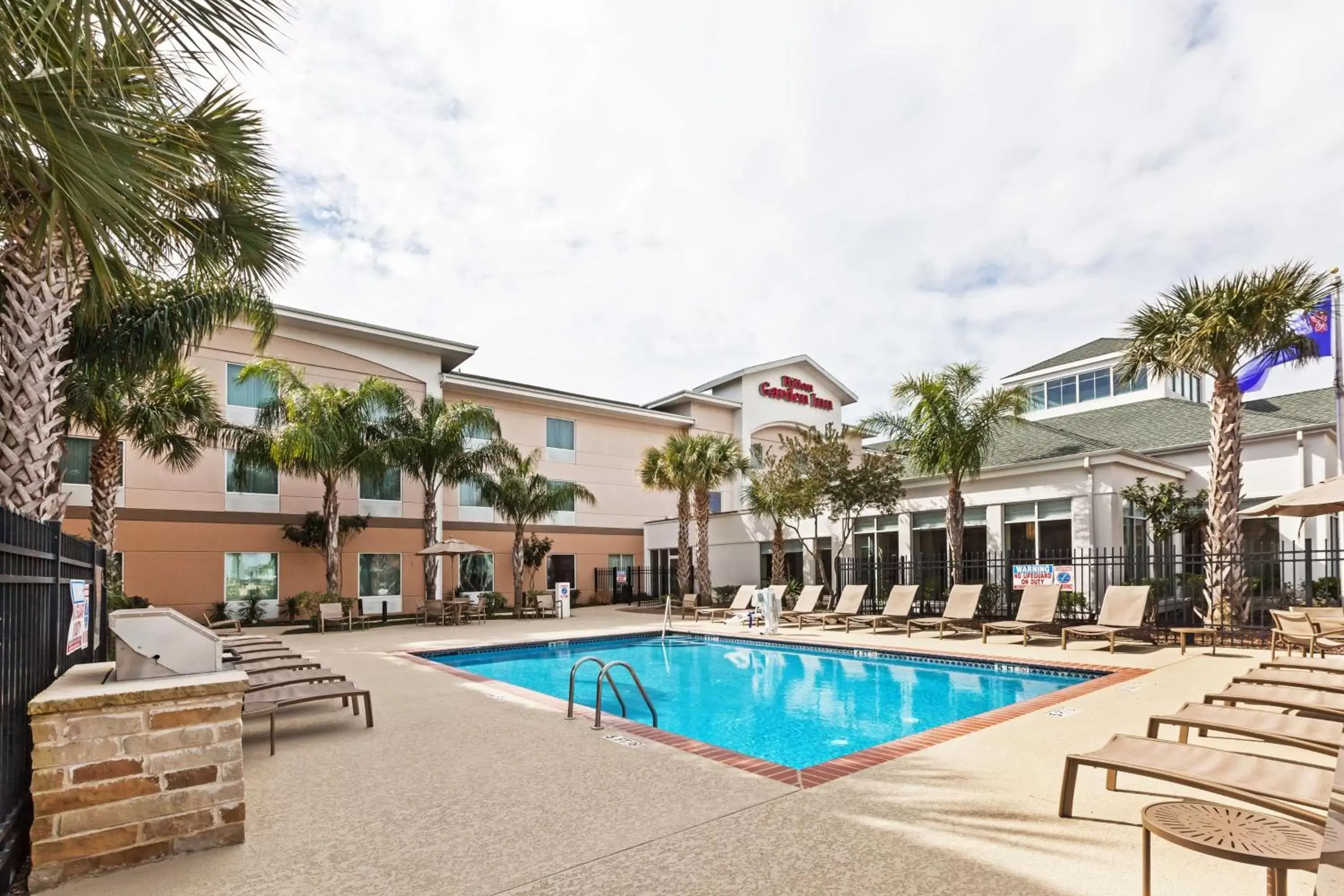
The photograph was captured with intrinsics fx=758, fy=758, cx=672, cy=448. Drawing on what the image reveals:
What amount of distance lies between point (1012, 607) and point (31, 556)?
17.1 metres

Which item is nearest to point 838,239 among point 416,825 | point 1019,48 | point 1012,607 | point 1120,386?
point 1019,48

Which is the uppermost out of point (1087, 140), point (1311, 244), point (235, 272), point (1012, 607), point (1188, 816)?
point (1087, 140)

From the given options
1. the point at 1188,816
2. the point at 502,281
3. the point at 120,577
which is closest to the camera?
the point at 1188,816

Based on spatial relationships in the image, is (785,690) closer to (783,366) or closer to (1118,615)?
(1118,615)

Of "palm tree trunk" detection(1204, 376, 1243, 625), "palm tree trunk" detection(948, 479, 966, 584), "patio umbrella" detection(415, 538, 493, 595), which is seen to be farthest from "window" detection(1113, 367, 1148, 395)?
"patio umbrella" detection(415, 538, 493, 595)

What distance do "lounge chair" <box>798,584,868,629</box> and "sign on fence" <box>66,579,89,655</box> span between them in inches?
537

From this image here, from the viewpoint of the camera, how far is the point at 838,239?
45.8ft

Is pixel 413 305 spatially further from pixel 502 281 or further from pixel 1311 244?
pixel 1311 244

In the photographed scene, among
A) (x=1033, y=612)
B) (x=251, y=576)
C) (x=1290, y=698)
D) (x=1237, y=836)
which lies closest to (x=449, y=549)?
(x=251, y=576)

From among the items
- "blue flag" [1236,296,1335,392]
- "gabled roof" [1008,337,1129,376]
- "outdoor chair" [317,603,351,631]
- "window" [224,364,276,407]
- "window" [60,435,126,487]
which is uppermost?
"gabled roof" [1008,337,1129,376]

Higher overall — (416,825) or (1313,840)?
(1313,840)

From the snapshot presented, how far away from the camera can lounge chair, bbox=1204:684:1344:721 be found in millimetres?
5074

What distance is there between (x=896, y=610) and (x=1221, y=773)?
496 inches

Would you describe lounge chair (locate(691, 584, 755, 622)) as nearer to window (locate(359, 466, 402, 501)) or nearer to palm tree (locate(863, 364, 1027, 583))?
palm tree (locate(863, 364, 1027, 583))
